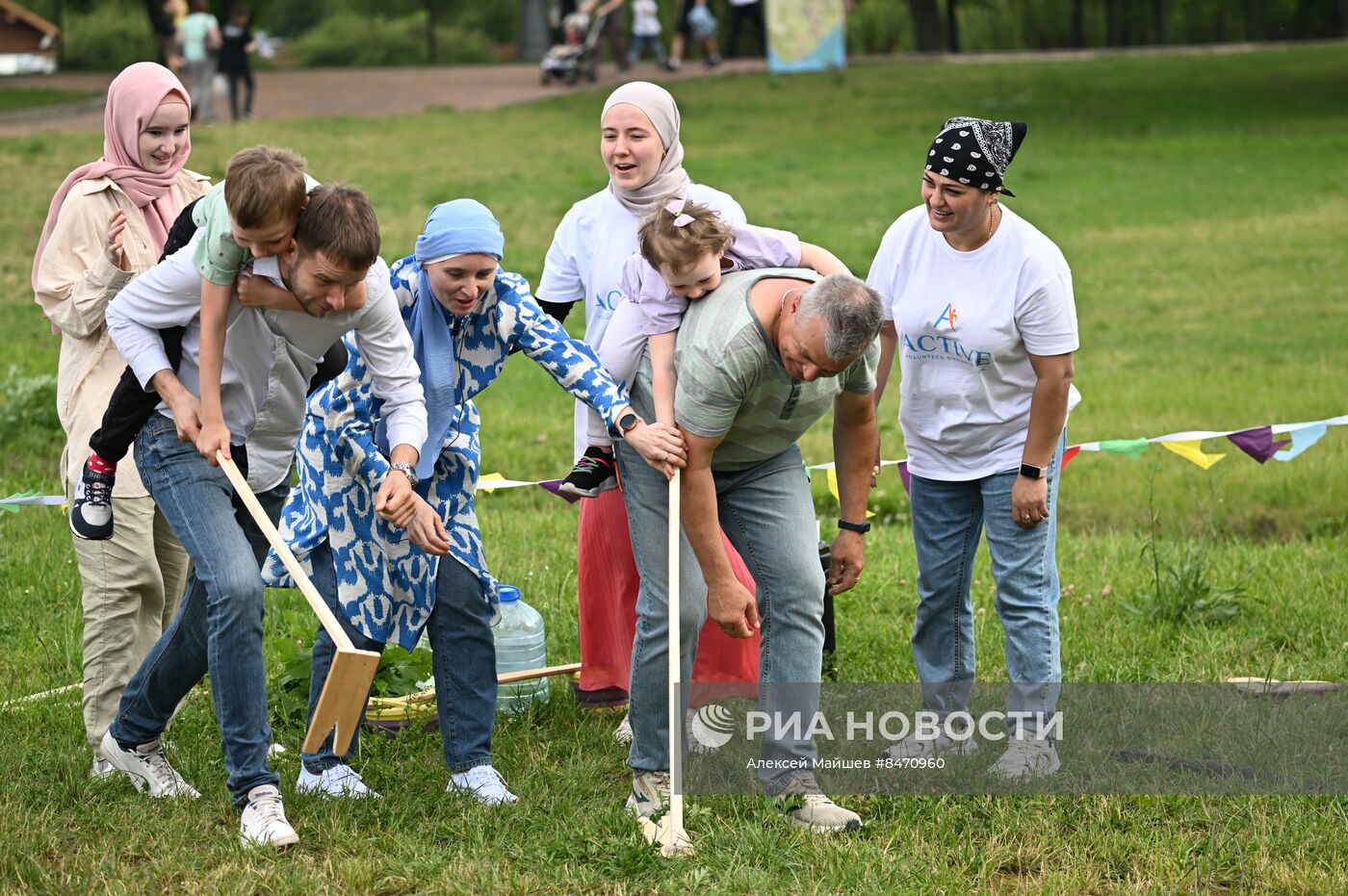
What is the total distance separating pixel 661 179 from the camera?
4922 millimetres

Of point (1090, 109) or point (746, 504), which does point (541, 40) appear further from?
point (746, 504)

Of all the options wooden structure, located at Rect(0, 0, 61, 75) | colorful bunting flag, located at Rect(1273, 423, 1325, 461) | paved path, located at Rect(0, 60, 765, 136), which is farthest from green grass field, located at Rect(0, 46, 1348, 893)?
wooden structure, located at Rect(0, 0, 61, 75)

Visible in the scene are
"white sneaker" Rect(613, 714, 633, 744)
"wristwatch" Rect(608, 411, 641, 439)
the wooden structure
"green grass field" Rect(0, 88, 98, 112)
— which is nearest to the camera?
"wristwatch" Rect(608, 411, 641, 439)

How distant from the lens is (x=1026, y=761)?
186 inches

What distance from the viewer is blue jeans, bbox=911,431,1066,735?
464 cm

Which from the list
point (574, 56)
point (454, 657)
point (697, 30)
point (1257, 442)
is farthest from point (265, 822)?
point (697, 30)

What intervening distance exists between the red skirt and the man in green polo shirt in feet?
2.47

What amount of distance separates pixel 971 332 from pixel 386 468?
5.57 ft

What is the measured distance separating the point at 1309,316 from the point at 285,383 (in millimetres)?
10664

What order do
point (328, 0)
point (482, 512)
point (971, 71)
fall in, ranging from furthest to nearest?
point (328, 0) → point (971, 71) → point (482, 512)

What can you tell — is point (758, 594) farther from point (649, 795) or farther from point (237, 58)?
point (237, 58)

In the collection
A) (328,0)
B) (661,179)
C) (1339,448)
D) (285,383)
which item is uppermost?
(328,0)

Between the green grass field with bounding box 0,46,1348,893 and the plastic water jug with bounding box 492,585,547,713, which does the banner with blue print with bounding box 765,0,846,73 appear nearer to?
the green grass field with bounding box 0,46,1348,893

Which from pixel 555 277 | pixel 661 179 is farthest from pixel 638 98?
pixel 555 277
